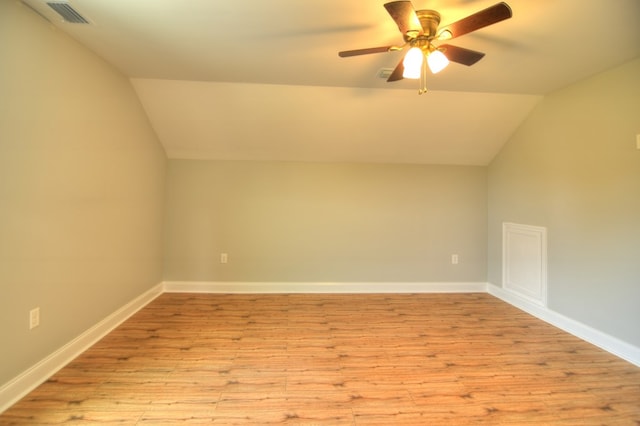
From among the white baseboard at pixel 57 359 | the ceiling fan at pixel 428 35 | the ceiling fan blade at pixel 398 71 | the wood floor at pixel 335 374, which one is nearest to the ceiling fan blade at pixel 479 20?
the ceiling fan at pixel 428 35

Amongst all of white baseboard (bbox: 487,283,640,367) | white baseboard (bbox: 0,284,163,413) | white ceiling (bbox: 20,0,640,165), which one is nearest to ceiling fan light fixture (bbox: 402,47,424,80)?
white ceiling (bbox: 20,0,640,165)

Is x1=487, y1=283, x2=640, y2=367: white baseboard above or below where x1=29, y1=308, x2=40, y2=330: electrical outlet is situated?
below

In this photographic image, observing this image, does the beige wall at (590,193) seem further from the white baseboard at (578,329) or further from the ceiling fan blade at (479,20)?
the ceiling fan blade at (479,20)

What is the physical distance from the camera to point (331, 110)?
3.13 metres

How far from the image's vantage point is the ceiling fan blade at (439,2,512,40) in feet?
4.33

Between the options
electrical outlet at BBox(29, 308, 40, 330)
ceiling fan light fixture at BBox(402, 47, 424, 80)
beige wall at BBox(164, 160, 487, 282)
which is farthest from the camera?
beige wall at BBox(164, 160, 487, 282)

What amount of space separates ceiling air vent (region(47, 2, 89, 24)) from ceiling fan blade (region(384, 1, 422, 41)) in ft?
5.97

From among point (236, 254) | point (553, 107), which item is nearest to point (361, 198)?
point (236, 254)

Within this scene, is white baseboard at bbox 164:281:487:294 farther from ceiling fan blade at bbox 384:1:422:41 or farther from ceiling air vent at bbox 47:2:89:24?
ceiling fan blade at bbox 384:1:422:41

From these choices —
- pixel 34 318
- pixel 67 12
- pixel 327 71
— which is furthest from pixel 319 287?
pixel 67 12

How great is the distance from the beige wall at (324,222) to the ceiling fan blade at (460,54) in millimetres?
2067

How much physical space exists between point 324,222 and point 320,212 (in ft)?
0.46

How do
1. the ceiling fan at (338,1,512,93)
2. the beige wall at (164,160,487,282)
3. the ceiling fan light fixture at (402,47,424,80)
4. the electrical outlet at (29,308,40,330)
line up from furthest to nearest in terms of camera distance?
1. the beige wall at (164,160,487,282)
2. the electrical outlet at (29,308,40,330)
3. the ceiling fan light fixture at (402,47,424,80)
4. the ceiling fan at (338,1,512,93)

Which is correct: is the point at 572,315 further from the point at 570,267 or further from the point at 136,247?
the point at 136,247
